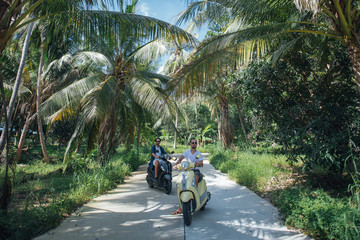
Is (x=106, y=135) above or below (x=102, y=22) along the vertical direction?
below

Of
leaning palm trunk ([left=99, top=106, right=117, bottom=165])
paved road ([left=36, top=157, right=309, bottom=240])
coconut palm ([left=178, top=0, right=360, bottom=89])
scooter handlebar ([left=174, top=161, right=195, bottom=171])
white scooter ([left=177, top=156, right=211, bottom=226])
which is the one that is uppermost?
coconut palm ([left=178, top=0, right=360, bottom=89])

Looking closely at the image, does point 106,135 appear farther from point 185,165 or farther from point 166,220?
point 166,220

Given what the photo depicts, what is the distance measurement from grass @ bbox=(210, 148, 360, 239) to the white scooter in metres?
1.48

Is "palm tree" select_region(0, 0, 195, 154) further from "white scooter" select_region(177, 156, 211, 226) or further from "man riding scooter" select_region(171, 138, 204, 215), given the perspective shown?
"white scooter" select_region(177, 156, 211, 226)

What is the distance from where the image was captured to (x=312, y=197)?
4.53 meters

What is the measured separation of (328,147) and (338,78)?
120 inches

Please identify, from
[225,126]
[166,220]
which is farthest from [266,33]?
[225,126]

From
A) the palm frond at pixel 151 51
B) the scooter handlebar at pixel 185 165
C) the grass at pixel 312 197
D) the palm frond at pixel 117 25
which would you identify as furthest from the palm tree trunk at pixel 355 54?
the palm frond at pixel 151 51

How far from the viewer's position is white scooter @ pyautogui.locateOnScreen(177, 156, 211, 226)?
420 centimetres

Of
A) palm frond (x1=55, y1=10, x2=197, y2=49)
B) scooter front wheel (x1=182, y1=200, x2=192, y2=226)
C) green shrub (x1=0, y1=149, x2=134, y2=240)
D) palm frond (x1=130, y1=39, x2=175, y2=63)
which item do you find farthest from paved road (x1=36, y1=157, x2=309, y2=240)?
palm frond (x1=130, y1=39, x2=175, y2=63)

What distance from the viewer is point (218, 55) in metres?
5.88

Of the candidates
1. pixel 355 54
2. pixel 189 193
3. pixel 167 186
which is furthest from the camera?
pixel 167 186

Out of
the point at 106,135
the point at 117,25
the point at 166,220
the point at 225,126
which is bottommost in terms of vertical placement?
the point at 166,220

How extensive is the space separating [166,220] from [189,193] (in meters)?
0.68
